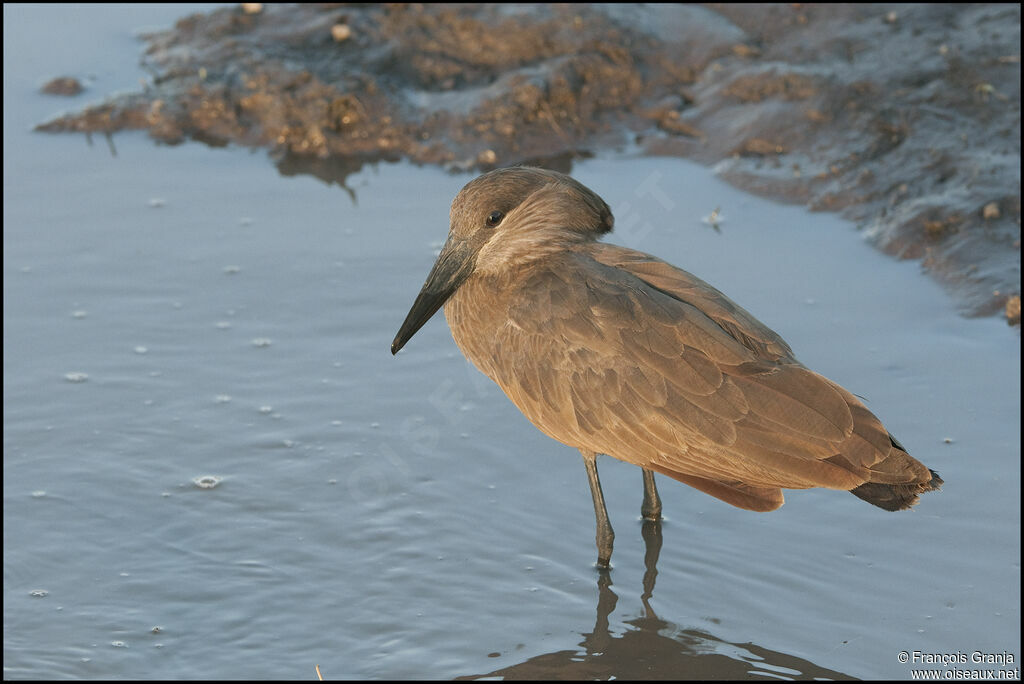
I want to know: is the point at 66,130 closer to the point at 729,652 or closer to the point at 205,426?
the point at 205,426

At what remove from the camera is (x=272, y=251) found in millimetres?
7418

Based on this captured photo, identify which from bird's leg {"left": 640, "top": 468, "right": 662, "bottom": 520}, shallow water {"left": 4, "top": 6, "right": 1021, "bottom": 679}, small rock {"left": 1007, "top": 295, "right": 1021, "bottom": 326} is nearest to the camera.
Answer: shallow water {"left": 4, "top": 6, "right": 1021, "bottom": 679}

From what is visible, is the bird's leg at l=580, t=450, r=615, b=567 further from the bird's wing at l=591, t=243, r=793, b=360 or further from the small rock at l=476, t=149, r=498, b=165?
the small rock at l=476, t=149, r=498, b=165

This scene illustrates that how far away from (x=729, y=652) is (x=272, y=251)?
3.80 metres

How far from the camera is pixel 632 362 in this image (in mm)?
4680

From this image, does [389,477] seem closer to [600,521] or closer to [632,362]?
[600,521]

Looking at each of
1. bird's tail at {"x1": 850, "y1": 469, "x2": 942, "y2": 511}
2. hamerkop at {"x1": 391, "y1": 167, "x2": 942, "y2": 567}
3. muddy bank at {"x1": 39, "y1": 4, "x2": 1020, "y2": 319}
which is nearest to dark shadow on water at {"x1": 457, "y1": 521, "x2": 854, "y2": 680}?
hamerkop at {"x1": 391, "y1": 167, "x2": 942, "y2": 567}

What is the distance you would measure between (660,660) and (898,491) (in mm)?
1085

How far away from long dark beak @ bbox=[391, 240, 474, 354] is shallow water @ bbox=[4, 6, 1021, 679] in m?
0.88

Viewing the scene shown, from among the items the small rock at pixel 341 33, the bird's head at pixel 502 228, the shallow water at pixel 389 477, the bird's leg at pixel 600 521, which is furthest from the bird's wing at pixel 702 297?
the small rock at pixel 341 33

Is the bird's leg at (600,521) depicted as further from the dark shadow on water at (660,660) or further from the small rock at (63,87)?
the small rock at (63,87)

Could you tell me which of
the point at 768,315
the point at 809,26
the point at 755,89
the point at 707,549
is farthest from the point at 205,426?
the point at 809,26

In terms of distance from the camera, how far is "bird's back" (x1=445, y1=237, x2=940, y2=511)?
14.4ft

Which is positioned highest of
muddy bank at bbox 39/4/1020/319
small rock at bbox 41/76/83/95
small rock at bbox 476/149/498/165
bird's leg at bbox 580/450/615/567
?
muddy bank at bbox 39/4/1020/319
